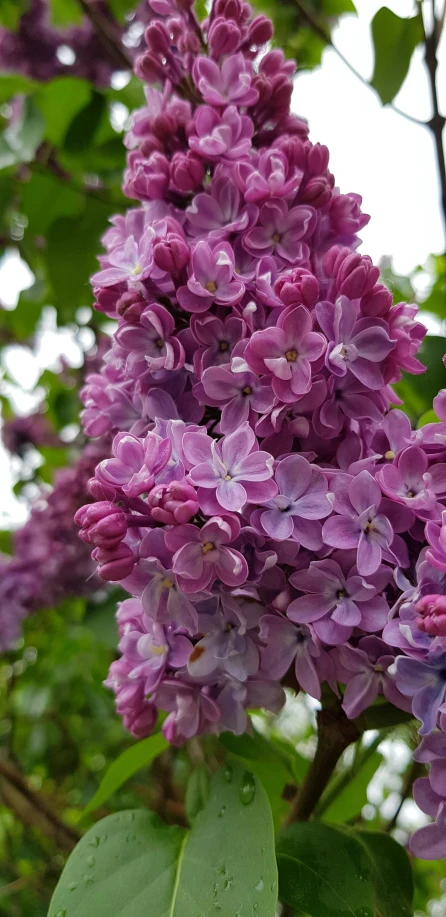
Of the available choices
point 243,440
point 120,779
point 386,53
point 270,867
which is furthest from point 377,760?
point 386,53

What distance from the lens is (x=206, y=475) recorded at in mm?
424

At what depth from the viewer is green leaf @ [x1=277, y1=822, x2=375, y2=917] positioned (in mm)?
488

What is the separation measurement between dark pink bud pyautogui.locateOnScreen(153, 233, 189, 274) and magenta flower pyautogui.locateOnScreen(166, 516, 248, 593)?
20cm

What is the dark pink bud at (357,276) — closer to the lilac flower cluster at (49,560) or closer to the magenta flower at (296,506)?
the magenta flower at (296,506)

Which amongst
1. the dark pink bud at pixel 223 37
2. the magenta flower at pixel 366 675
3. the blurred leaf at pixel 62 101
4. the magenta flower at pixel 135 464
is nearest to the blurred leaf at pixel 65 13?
the blurred leaf at pixel 62 101

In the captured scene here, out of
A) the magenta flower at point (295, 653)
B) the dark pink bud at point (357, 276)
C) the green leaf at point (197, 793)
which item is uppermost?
the dark pink bud at point (357, 276)

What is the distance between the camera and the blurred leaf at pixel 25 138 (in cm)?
110

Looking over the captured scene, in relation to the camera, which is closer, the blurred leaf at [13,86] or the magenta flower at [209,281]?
the magenta flower at [209,281]

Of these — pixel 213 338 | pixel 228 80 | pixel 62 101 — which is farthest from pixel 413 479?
pixel 62 101

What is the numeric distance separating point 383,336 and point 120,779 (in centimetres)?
49

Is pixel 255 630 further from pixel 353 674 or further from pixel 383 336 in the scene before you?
pixel 383 336

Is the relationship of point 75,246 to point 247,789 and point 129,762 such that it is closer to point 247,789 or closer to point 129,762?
point 129,762

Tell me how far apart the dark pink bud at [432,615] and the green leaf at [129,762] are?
14.7 inches

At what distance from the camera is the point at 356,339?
18.7 inches
